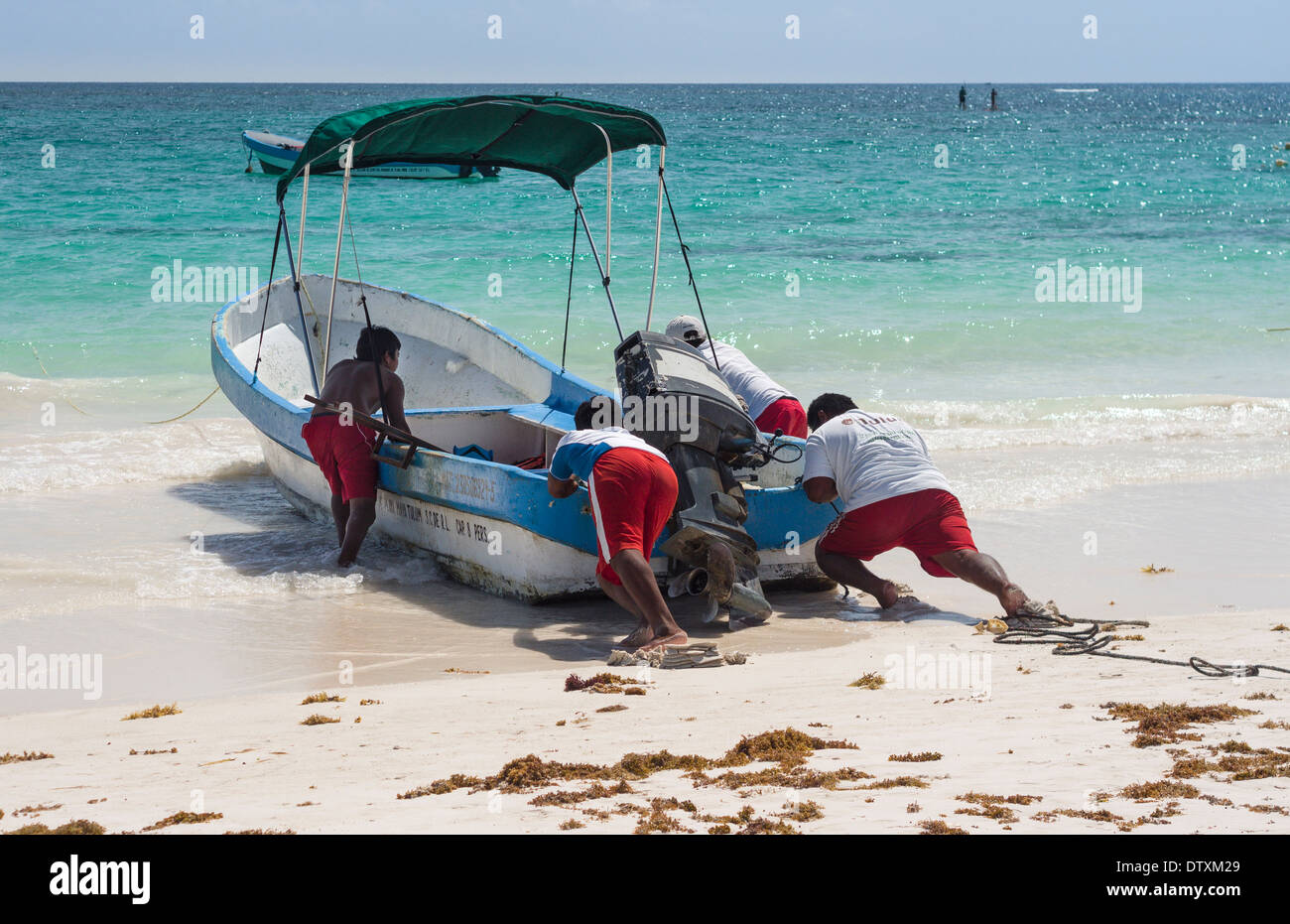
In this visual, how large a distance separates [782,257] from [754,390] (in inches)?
587

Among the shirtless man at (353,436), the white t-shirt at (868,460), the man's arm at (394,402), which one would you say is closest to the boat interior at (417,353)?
the man's arm at (394,402)

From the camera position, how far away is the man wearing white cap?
7.73 metres

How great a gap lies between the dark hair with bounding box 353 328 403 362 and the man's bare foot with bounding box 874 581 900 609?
332 cm

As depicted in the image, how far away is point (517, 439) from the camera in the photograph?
844cm

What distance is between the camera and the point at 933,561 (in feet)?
20.6

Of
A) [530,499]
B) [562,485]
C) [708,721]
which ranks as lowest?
[708,721]

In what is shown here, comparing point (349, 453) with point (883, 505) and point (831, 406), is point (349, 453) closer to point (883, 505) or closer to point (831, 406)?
point (831, 406)

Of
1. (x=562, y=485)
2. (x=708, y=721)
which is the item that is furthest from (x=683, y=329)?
(x=708, y=721)

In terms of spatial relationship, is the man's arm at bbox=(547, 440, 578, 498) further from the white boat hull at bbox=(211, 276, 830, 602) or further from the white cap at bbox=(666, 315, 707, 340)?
the white cap at bbox=(666, 315, 707, 340)

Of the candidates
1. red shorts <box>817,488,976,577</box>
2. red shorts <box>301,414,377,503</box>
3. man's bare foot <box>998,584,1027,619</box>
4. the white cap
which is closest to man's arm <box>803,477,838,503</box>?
red shorts <box>817,488,976,577</box>

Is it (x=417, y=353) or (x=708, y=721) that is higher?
(x=417, y=353)

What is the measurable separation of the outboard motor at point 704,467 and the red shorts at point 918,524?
59cm

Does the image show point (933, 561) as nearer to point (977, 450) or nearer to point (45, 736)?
point (45, 736)

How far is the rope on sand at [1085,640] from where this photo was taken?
4.92m
